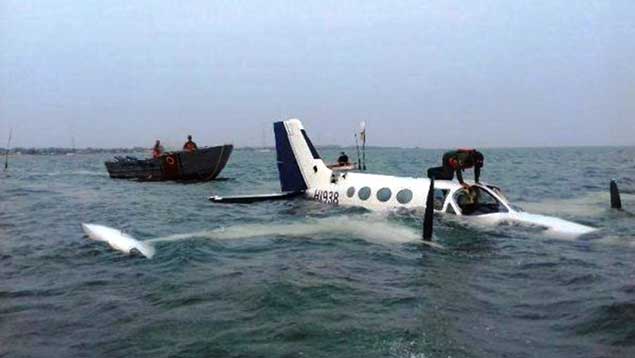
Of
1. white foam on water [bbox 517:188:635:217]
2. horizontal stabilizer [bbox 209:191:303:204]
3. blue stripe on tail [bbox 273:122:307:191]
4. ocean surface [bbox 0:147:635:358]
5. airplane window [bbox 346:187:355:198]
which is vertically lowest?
white foam on water [bbox 517:188:635:217]

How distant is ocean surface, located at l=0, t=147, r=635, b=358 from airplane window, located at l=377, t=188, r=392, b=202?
0.81 m

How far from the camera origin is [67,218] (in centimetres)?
1900

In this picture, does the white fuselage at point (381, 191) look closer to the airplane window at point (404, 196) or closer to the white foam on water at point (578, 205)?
the airplane window at point (404, 196)

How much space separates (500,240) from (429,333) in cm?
652

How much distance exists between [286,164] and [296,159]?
62 centimetres

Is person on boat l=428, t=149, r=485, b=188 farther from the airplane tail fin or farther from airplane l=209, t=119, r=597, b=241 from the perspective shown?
the airplane tail fin

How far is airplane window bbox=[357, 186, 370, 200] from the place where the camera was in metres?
17.3

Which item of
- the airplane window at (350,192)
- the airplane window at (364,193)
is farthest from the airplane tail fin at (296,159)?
the airplane window at (364,193)

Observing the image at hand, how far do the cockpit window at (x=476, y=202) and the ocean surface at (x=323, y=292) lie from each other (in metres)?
0.64

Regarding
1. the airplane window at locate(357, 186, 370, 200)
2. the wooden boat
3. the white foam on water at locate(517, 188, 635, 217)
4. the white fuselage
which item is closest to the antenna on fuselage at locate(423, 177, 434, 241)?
the white fuselage

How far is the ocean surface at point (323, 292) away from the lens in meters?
6.59

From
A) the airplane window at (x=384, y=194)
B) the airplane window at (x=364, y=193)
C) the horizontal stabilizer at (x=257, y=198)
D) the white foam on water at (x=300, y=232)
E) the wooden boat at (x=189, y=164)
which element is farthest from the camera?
the wooden boat at (x=189, y=164)

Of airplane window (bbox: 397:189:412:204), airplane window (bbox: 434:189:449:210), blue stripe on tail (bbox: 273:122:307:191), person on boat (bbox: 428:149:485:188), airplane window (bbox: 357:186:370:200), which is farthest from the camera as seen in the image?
blue stripe on tail (bbox: 273:122:307:191)

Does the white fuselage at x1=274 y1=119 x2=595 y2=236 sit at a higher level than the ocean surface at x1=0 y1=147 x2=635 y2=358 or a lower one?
higher
